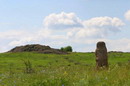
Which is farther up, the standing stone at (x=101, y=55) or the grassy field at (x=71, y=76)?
the standing stone at (x=101, y=55)

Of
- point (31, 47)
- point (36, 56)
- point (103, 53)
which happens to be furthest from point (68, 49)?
point (103, 53)

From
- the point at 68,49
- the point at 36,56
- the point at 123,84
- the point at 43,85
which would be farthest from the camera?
the point at 68,49

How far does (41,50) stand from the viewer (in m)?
65.8

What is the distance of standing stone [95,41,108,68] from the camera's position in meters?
23.5

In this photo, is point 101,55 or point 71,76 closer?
point 71,76

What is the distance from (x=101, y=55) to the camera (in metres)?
23.6

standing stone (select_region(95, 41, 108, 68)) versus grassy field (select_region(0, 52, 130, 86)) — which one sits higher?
standing stone (select_region(95, 41, 108, 68))

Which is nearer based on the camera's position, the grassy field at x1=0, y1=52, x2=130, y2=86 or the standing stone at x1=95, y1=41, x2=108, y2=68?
the grassy field at x1=0, y1=52, x2=130, y2=86

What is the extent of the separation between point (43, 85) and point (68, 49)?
216 feet

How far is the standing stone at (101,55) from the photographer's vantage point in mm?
23469

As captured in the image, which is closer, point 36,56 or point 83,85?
point 83,85

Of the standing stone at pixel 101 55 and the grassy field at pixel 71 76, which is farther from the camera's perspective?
the standing stone at pixel 101 55

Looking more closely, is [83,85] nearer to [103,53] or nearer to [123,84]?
[123,84]

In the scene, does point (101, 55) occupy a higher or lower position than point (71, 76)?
higher
